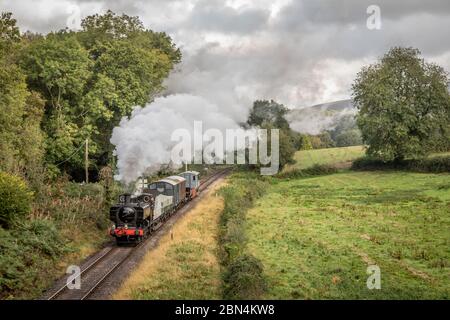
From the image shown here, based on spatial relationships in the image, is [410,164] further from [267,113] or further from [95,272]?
[95,272]

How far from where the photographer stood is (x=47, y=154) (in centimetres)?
4050

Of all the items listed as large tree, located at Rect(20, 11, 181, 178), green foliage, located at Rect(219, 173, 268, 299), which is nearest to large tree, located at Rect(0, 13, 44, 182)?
large tree, located at Rect(20, 11, 181, 178)

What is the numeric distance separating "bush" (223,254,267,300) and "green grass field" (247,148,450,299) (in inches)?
26.4

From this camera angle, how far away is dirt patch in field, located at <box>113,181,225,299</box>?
19078 millimetres

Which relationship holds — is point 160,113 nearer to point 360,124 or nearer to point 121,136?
point 121,136

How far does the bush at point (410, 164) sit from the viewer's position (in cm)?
5997

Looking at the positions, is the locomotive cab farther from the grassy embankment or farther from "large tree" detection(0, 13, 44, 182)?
"large tree" detection(0, 13, 44, 182)

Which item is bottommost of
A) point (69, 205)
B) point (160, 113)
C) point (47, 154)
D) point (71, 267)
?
point (71, 267)

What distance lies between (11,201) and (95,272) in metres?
6.22

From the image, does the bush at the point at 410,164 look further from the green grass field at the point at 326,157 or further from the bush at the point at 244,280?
the bush at the point at 244,280

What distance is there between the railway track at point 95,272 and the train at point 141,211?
30.5 inches

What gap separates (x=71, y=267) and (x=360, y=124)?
5071 centimetres

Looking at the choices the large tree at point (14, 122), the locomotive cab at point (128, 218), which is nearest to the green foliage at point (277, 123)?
the large tree at point (14, 122)
